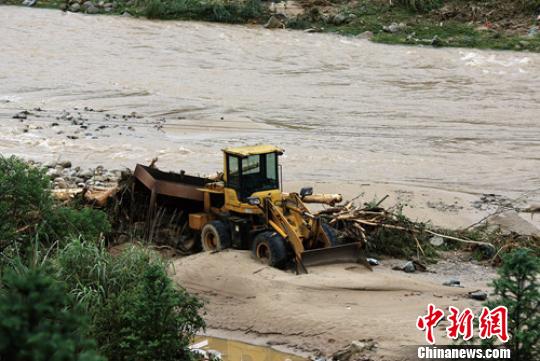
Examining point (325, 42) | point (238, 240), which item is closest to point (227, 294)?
point (238, 240)

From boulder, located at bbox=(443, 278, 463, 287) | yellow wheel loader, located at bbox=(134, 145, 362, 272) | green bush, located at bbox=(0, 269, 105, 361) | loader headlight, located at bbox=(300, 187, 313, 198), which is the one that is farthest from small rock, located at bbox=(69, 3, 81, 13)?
green bush, located at bbox=(0, 269, 105, 361)

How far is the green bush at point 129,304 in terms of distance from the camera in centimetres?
1020

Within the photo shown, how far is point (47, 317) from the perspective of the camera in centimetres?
750

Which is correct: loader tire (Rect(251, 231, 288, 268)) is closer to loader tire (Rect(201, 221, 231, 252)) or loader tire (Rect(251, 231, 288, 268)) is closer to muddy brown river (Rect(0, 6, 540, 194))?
loader tire (Rect(201, 221, 231, 252))

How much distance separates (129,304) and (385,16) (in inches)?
1111

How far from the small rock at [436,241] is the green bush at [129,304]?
5.64 meters

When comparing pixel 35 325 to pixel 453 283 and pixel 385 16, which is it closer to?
pixel 453 283

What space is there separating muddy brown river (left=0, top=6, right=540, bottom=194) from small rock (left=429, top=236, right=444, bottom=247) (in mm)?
4649

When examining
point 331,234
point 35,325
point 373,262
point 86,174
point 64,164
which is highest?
point 35,325

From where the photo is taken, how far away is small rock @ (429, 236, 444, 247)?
52.5 ft

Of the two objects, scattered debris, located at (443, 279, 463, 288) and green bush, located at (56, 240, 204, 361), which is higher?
green bush, located at (56, 240, 204, 361)

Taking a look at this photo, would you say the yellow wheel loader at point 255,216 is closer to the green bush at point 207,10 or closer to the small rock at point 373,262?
the small rock at point 373,262

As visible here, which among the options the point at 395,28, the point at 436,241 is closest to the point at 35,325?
the point at 436,241

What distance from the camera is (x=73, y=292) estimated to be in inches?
436
